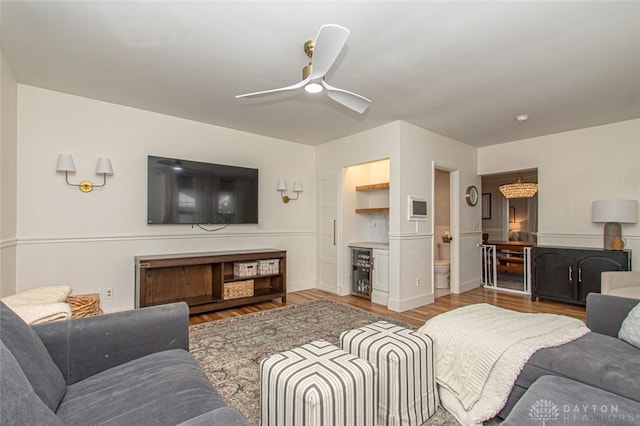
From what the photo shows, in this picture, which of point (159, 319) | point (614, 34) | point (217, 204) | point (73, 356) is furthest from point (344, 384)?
point (217, 204)

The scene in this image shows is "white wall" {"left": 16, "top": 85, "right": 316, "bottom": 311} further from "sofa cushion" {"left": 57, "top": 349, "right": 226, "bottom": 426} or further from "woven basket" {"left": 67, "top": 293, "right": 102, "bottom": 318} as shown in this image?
"sofa cushion" {"left": 57, "top": 349, "right": 226, "bottom": 426}

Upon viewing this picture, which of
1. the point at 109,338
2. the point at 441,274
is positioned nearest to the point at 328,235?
the point at 441,274

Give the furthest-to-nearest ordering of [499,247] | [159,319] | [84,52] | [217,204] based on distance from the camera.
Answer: [499,247]
[217,204]
[84,52]
[159,319]

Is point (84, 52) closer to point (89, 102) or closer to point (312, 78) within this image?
point (89, 102)

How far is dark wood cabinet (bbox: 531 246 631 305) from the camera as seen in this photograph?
12.2 ft

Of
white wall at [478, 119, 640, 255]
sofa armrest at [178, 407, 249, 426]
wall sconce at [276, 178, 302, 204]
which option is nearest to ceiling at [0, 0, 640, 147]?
white wall at [478, 119, 640, 255]

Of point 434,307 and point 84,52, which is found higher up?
point 84,52

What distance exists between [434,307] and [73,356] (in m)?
3.80

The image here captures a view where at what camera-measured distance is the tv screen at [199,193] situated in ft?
11.7

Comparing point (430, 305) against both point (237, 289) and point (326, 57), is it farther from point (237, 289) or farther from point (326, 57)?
point (326, 57)

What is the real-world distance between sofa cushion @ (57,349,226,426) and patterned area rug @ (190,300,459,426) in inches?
25.6

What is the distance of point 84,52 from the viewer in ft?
7.77

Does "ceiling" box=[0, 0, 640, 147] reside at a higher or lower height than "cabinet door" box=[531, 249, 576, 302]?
higher

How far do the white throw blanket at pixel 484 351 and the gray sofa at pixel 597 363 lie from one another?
5cm
